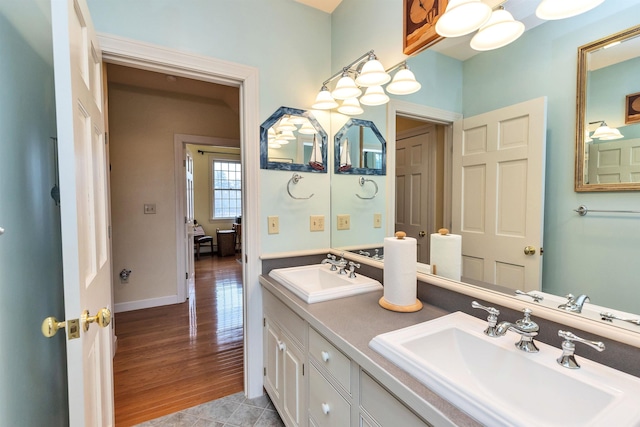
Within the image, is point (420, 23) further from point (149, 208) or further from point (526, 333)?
point (149, 208)

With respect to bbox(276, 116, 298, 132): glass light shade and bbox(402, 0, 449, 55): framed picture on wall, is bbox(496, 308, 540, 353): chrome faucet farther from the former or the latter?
bbox(276, 116, 298, 132): glass light shade

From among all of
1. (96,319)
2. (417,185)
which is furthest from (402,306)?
(96,319)

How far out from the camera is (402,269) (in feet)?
4.00

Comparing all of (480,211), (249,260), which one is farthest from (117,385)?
(480,211)

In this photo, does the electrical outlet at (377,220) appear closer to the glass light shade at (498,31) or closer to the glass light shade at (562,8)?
the glass light shade at (498,31)

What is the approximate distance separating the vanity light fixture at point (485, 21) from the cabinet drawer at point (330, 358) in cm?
132

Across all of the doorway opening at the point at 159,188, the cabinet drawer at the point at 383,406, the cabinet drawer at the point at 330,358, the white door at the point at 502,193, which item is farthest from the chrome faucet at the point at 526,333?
the doorway opening at the point at 159,188

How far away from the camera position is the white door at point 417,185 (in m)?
1.46

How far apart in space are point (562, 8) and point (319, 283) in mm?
1632

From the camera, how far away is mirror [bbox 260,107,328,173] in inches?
75.2

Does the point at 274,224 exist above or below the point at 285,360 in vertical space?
above

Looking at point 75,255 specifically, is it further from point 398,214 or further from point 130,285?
point 130,285

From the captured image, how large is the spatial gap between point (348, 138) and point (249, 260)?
1.09 metres

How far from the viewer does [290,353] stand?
4.82 feet
